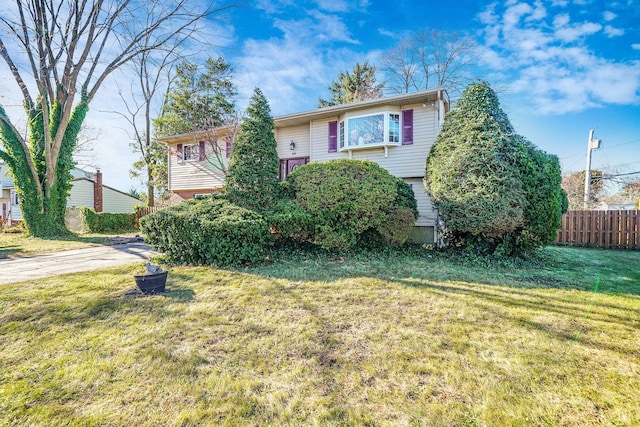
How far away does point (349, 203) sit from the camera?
698cm

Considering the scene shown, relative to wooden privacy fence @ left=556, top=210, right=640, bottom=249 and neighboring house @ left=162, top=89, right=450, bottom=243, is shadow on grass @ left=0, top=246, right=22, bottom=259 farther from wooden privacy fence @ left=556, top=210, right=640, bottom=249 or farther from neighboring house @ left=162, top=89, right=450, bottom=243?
wooden privacy fence @ left=556, top=210, right=640, bottom=249

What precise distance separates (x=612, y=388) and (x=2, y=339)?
5.55 meters

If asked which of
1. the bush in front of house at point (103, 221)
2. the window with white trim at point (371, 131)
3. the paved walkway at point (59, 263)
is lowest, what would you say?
the paved walkway at point (59, 263)

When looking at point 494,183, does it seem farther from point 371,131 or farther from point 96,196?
point 96,196

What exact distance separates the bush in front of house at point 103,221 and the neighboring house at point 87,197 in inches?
284

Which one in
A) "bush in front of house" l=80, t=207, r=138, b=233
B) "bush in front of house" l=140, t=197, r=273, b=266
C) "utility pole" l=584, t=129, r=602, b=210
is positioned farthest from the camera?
"utility pole" l=584, t=129, r=602, b=210

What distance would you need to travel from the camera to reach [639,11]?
7840 mm

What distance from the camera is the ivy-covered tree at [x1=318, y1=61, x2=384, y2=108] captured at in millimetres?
21584

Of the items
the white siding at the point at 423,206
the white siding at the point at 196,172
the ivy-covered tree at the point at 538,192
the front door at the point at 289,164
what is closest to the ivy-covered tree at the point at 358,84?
the front door at the point at 289,164

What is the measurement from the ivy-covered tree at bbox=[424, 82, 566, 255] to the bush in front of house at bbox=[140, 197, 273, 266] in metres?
4.45

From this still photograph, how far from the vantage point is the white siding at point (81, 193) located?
72.8 ft

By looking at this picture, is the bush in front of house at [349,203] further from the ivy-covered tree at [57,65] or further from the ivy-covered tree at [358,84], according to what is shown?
the ivy-covered tree at [358,84]

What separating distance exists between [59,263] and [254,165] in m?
5.14

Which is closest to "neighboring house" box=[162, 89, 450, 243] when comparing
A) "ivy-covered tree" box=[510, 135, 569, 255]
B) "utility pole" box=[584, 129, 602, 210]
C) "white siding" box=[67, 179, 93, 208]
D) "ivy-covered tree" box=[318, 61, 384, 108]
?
"ivy-covered tree" box=[510, 135, 569, 255]
